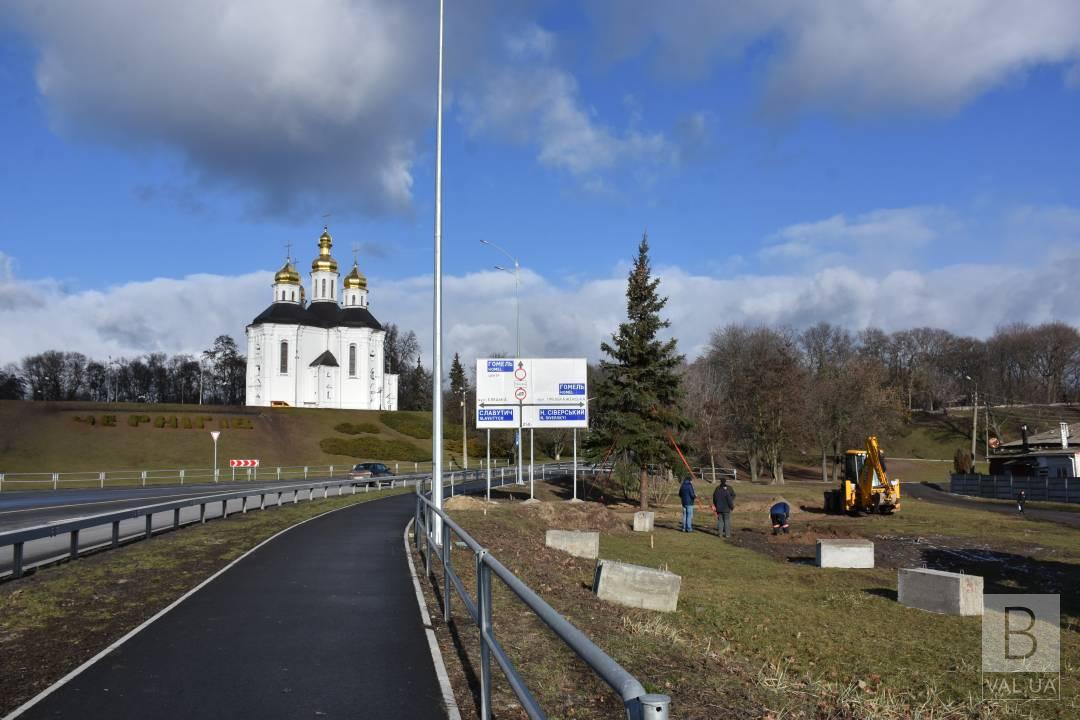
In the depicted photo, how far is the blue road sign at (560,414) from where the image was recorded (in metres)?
37.0

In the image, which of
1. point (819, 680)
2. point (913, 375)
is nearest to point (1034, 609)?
point (819, 680)

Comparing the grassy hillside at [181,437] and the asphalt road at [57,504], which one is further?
the grassy hillside at [181,437]

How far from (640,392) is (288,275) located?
8427 cm

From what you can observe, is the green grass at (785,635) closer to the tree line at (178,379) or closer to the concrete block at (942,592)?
the concrete block at (942,592)

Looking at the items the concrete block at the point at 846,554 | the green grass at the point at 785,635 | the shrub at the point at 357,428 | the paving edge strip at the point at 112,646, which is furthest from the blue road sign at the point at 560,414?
the shrub at the point at 357,428

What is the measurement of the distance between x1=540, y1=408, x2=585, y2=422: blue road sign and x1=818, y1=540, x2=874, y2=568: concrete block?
19374mm

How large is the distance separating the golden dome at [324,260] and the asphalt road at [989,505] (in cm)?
8132

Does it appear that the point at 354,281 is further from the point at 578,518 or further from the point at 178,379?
the point at 578,518

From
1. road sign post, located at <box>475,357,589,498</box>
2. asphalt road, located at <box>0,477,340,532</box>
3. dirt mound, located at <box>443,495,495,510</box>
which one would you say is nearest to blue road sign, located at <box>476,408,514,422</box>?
road sign post, located at <box>475,357,589,498</box>

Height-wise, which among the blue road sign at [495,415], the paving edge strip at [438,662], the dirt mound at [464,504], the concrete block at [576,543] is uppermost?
the blue road sign at [495,415]

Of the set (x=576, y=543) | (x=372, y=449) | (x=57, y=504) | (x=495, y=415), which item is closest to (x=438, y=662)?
(x=576, y=543)

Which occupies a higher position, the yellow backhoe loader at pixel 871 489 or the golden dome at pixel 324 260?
the golden dome at pixel 324 260

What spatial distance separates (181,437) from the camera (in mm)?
77250

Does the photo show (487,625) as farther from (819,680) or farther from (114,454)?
(114,454)
